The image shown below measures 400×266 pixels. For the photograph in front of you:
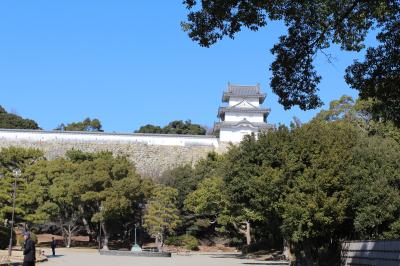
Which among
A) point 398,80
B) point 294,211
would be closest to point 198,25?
point 398,80

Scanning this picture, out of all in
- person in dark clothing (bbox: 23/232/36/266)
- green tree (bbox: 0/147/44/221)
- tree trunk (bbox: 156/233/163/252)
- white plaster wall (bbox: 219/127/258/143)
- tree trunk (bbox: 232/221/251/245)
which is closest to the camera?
person in dark clothing (bbox: 23/232/36/266)

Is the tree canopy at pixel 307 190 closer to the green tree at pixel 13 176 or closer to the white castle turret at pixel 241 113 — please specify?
the green tree at pixel 13 176

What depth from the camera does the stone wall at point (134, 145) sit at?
60.0 m

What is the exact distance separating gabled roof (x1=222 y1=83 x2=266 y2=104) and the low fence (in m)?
45.3

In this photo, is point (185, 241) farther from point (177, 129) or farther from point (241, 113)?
point (177, 129)

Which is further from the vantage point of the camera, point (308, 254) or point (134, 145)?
point (134, 145)

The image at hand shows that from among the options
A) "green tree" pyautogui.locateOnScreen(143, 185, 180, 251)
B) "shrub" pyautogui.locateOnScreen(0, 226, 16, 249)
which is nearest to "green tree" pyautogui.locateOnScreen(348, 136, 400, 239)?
"shrub" pyautogui.locateOnScreen(0, 226, 16, 249)

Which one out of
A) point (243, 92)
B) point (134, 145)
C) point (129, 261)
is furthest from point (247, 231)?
Result: point (243, 92)

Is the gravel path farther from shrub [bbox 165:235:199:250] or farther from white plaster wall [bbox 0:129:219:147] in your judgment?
white plaster wall [bbox 0:129:219:147]

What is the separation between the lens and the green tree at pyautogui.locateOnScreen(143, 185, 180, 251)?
→ 129ft

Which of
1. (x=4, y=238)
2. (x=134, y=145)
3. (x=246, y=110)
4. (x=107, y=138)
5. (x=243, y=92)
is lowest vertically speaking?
(x=4, y=238)

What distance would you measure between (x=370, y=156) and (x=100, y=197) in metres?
23.1

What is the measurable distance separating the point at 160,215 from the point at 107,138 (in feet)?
78.2

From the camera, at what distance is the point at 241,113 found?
64.1m
